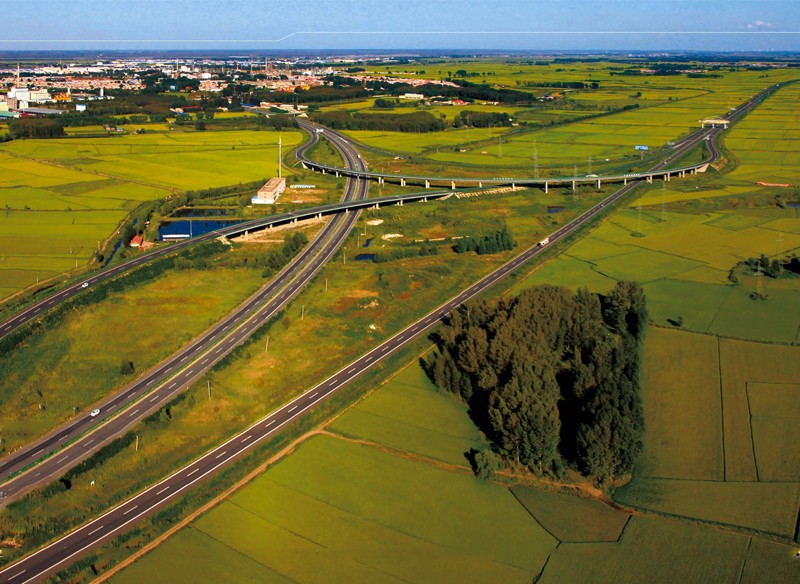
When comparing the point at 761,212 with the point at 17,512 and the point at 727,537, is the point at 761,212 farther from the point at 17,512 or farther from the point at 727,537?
the point at 17,512

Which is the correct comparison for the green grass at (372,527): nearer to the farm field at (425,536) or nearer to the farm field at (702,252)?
the farm field at (425,536)

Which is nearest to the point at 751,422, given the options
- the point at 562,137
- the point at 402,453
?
the point at 402,453

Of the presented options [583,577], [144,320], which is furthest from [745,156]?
[583,577]

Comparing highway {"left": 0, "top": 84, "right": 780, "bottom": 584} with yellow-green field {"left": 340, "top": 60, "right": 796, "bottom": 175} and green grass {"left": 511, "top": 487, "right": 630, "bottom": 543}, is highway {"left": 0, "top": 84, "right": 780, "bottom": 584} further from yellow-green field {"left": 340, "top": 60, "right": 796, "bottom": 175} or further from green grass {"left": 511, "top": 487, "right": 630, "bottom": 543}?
yellow-green field {"left": 340, "top": 60, "right": 796, "bottom": 175}

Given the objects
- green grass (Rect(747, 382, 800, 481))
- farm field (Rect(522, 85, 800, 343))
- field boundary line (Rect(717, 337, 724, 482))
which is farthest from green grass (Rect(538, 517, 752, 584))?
farm field (Rect(522, 85, 800, 343))

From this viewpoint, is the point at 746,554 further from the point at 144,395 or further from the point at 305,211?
the point at 305,211

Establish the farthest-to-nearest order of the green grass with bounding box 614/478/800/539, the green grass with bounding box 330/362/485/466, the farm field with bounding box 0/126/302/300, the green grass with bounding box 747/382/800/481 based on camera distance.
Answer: the farm field with bounding box 0/126/302/300 < the green grass with bounding box 330/362/485/466 < the green grass with bounding box 747/382/800/481 < the green grass with bounding box 614/478/800/539
